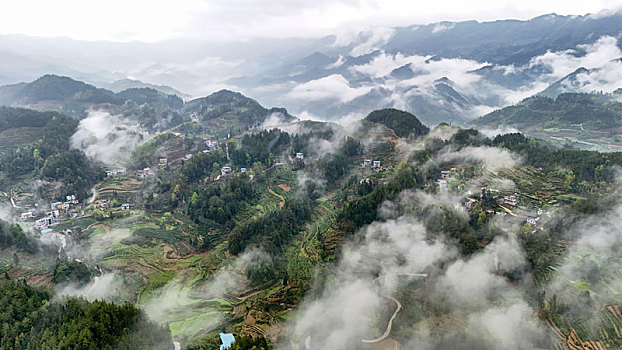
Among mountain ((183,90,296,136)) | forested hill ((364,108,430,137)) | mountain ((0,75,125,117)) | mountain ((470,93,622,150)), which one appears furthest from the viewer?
mountain ((0,75,125,117))

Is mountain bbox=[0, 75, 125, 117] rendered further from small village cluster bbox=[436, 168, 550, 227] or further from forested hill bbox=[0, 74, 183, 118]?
small village cluster bbox=[436, 168, 550, 227]

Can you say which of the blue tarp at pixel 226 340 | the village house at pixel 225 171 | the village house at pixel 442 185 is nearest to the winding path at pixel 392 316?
the blue tarp at pixel 226 340

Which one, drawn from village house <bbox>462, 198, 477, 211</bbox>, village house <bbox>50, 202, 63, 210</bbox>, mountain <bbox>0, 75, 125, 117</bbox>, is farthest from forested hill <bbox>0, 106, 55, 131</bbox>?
village house <bbox>462, 198, 477, 211</bbox>

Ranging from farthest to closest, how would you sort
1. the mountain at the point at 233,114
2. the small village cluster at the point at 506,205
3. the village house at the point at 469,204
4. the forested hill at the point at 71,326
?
the mountain at the point at 233,114, the village house at the point at 469,204, the small village cluster at the point at 506,205, the forested hill at the point at 71,326

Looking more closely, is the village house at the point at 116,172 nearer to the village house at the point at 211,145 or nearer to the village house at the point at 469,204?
the village house at the point at 211,145

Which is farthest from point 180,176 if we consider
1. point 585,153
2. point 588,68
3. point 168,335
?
point 588,68

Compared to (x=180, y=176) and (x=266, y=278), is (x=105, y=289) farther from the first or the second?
(x=180, y=176)
